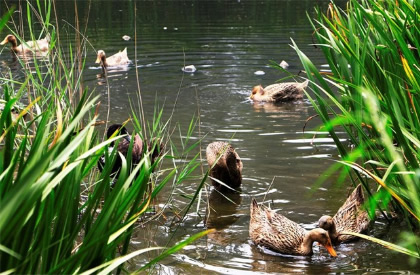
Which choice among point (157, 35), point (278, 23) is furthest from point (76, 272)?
point (278, 23)

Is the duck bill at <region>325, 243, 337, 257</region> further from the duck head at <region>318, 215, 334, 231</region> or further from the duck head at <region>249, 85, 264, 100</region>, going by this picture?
the duck head at <region>249, 85, 264, 100</region>

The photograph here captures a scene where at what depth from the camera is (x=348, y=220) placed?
575 cm

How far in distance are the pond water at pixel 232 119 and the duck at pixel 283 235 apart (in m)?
0.07

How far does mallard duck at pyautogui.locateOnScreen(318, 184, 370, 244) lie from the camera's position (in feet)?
18.0

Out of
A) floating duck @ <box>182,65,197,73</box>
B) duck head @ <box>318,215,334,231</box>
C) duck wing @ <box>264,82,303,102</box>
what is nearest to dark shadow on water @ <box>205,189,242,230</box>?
duck head @ <box>318,215,334,231</box>

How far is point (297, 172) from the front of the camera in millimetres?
7508

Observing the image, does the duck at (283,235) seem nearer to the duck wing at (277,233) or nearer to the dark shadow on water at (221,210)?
the duck wing at (277,233)

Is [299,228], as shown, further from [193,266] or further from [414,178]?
[414,178]

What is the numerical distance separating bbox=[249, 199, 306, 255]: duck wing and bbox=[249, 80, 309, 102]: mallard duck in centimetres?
559

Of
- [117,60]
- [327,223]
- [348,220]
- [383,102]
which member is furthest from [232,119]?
[383,102]

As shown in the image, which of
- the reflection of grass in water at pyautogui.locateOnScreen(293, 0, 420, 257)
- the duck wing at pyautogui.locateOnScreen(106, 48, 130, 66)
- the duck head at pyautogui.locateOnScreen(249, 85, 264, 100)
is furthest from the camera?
the duck wing at pyautogui.locateOnScreen(106, 48, 130, 66)

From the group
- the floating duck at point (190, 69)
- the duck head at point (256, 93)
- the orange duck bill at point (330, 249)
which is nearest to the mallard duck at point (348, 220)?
the orange duck bill at point (330, 249)

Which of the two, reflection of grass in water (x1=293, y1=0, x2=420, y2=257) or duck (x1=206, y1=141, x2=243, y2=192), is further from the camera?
duck (x1=206, y1=141, x2=243, y2=192)

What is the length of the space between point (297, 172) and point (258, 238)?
6.76 ft
